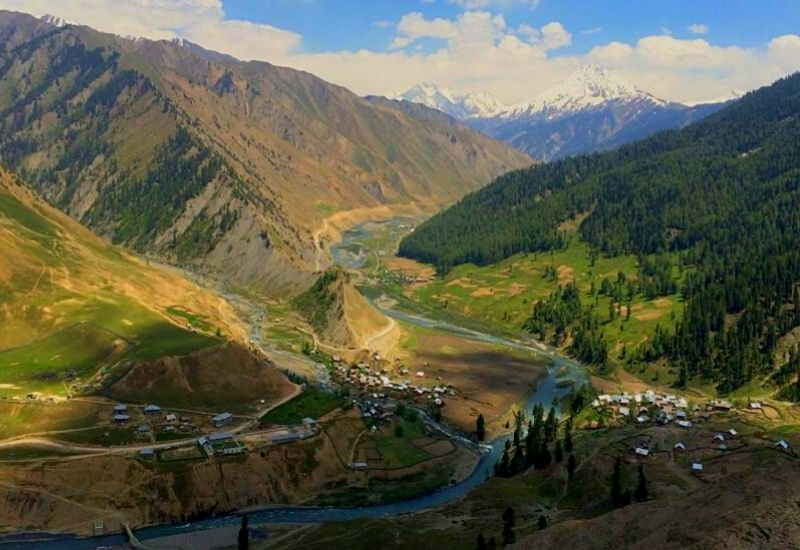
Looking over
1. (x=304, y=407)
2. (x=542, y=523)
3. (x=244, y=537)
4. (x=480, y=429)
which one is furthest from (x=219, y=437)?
(x=542, y=523)

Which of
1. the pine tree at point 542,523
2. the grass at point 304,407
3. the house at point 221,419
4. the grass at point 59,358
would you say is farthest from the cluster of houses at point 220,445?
the pine tree at point 542,523

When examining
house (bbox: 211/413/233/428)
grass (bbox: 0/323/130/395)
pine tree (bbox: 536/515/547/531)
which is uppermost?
grass (bbox: 0/323/130/395)

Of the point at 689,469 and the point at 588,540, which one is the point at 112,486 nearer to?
the point at 588,540

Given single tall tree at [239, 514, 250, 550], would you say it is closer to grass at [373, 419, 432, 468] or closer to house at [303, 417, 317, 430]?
house at [303, 417, 317, 430]

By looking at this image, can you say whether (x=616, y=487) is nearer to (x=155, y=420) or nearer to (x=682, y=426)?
(x=682, y=426)

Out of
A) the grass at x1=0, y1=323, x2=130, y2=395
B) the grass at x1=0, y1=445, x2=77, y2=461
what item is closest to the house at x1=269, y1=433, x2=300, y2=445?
the grass at x1=0, y1=445, x2=77, y2=461

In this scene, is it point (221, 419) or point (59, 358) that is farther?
point (59, 358)
